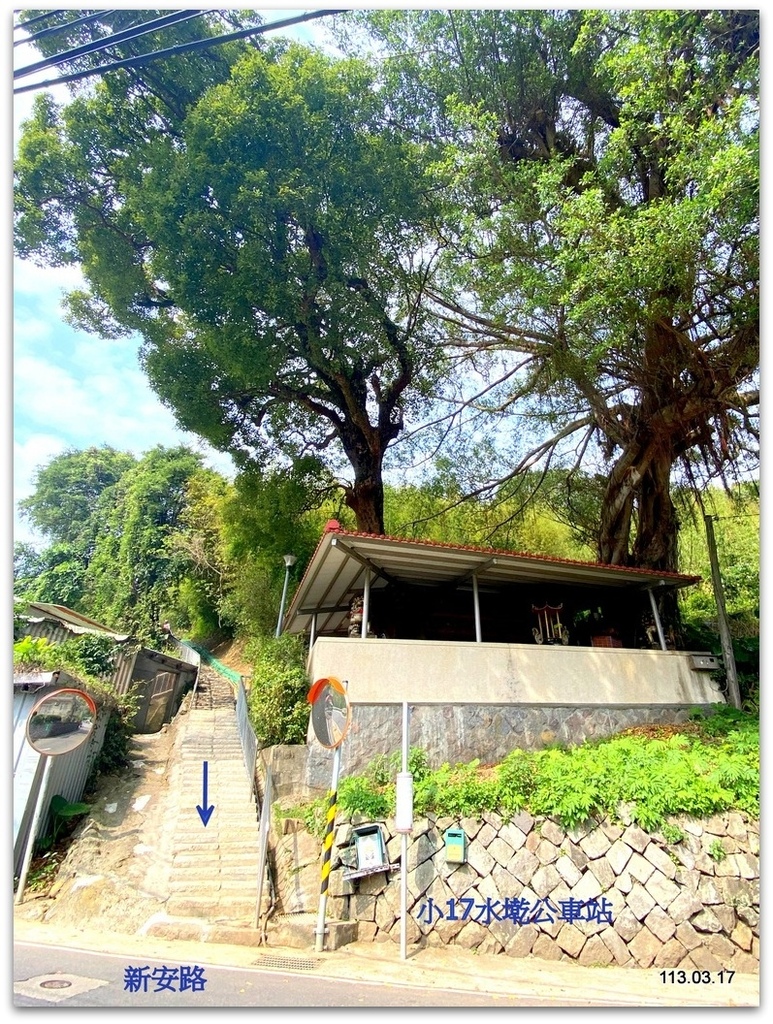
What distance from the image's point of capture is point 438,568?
26.9 feet

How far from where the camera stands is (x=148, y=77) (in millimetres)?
8438

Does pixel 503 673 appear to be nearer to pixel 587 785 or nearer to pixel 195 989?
pixel 587 785

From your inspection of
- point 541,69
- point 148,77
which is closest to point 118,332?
point 148,77

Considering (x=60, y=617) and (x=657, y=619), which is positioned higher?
(x=657, y=619)

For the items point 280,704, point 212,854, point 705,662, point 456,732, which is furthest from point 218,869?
point 705,662

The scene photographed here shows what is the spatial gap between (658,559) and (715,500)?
2.31m

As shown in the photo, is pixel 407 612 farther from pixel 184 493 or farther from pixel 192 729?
pixel 184 493

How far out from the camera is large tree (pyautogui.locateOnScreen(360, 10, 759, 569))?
5812 millimetres

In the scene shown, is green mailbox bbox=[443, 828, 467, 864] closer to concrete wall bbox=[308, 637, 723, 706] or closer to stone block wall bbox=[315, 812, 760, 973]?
stone block wall bbox=[315, 812, 760, 973]

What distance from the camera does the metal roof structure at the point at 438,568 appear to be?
7055 mm

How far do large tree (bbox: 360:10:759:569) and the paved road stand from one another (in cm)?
693

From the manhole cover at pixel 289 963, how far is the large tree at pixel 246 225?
6.99m

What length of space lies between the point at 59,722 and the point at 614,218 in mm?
8513

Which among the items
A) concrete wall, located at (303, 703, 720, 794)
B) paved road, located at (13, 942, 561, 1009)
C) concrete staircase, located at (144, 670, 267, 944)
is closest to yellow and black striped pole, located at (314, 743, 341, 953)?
paved road, located at (13, 942, 561, 1009)
